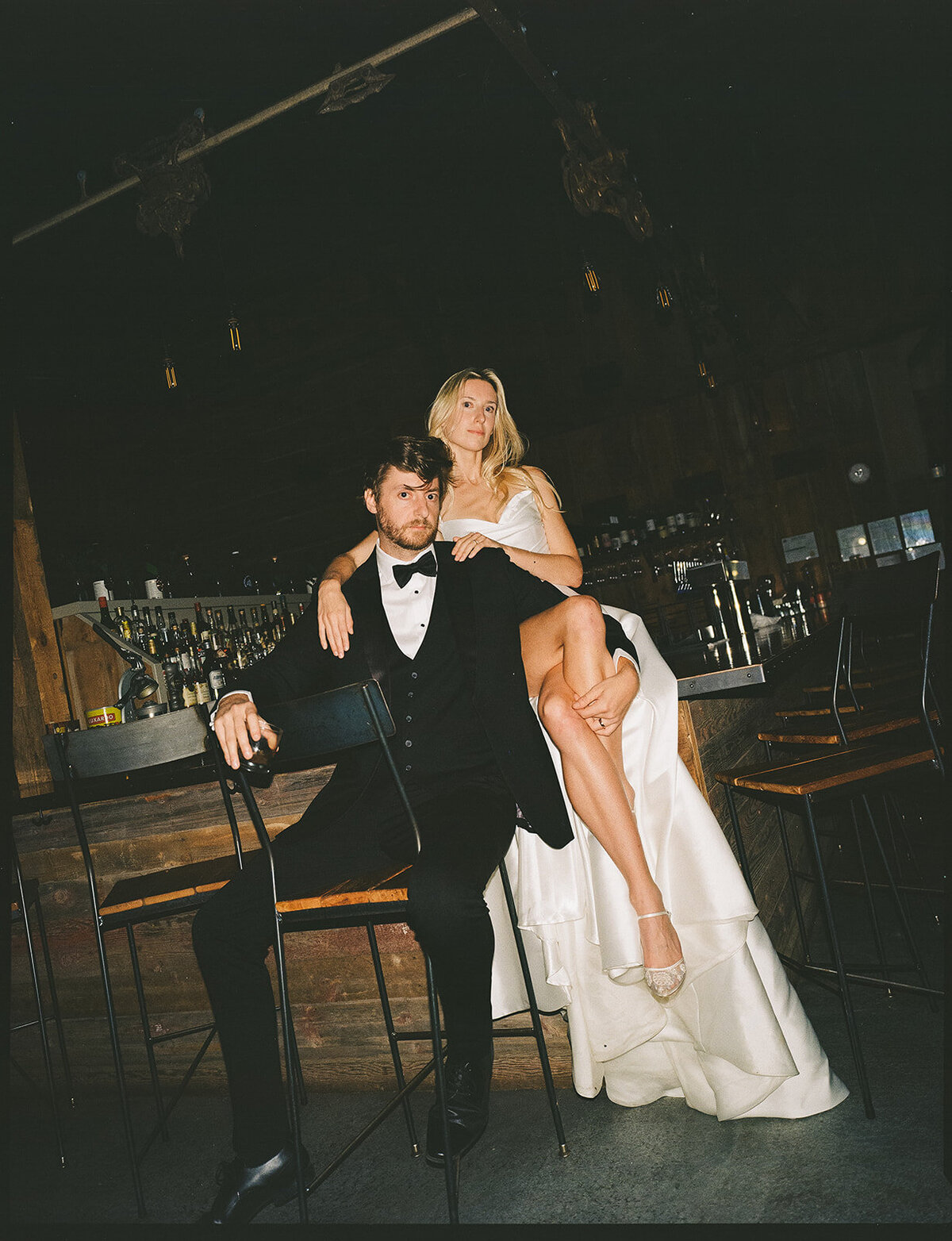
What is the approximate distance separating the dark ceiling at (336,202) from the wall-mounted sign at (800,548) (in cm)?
309

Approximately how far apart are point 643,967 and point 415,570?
111cm

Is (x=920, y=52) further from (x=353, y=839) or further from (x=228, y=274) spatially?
(x=353, y=839)

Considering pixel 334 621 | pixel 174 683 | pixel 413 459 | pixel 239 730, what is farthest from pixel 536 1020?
pixel 174 683

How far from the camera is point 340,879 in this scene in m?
1.96

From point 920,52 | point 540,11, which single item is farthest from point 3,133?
point 920,52

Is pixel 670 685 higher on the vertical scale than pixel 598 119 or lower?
lower

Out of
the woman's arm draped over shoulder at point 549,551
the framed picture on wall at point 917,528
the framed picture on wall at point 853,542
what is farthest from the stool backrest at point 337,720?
the framed picture on wall at point 917,528

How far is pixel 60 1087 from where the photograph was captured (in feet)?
10.4

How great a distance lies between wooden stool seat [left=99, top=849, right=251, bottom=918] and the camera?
2.12 m

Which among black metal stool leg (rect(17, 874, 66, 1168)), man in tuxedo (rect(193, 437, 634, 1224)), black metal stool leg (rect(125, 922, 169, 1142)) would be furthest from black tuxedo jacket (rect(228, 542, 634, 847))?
black metal stool leg (rect(17, 874, 66, 1168))

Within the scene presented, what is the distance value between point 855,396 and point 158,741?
9.91m

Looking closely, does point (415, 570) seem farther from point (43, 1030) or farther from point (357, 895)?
point (43, 1030)

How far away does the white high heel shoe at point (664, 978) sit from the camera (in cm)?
191

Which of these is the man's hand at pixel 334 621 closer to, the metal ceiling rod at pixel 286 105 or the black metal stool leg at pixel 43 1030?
the black metal stool leg at pixel 43 1030
